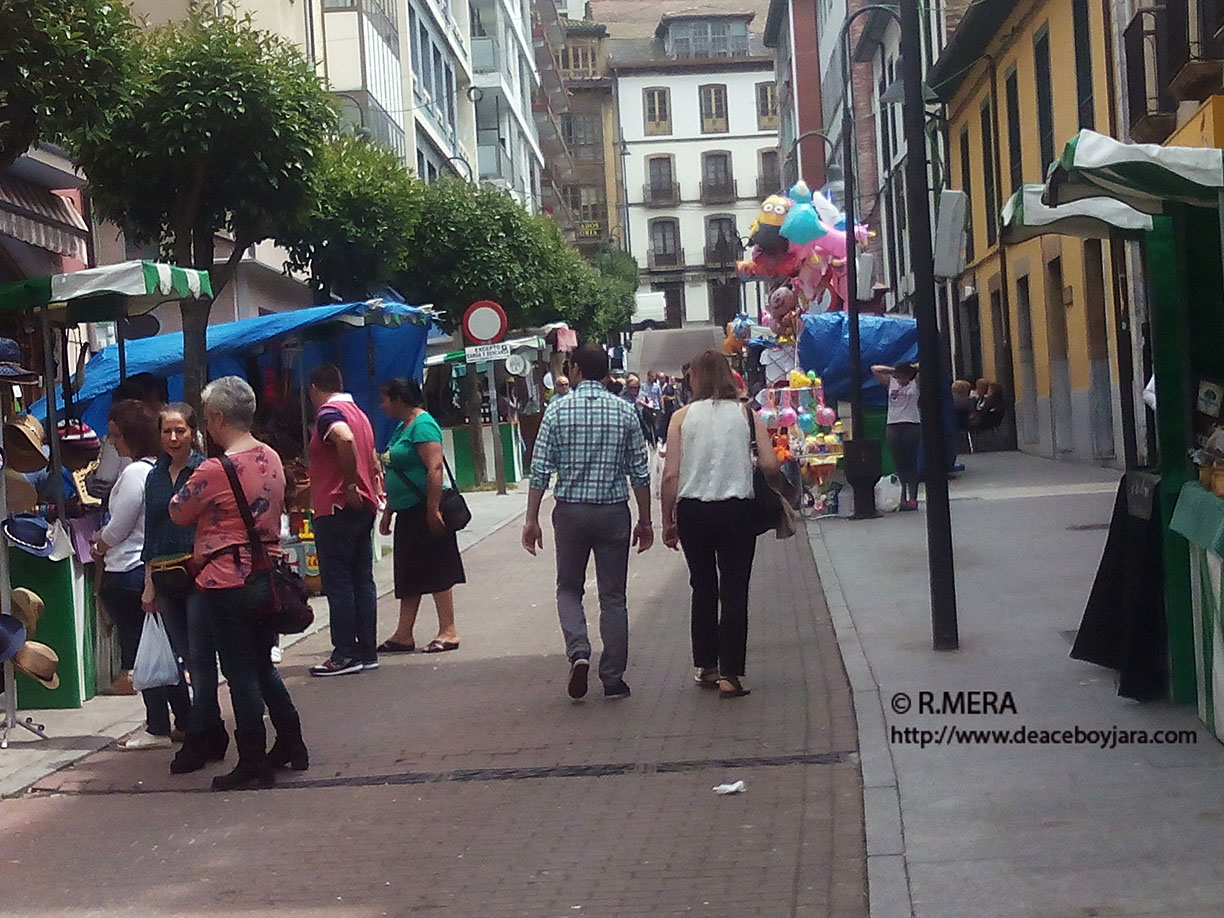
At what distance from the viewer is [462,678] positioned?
392 inches

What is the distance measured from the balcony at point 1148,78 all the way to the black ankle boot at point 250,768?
12.8 m

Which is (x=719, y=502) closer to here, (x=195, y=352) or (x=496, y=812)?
(x=496, y=812)

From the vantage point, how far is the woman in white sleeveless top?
8.61m

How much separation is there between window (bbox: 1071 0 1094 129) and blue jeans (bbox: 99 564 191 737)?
17480 millimetres

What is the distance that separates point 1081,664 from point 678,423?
2.28m

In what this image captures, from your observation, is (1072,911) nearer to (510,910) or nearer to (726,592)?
(510,910)

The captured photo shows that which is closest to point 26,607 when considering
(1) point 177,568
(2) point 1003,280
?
(1) point 177,568

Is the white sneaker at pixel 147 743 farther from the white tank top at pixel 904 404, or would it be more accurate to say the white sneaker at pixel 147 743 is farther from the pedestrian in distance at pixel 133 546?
the white tank top at pixel 904 404

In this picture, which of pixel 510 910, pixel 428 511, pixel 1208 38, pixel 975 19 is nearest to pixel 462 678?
pixel 428 511

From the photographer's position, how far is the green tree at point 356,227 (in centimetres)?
2200

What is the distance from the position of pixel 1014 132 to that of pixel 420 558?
1998 centimetres

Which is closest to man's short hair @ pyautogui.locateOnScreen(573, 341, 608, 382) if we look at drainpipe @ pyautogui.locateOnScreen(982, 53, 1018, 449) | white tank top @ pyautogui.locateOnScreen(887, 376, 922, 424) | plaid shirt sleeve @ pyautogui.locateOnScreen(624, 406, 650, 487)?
plaid shirt sleeve @ pyautogui.locateOnScreen(624, 406, 650, 487)

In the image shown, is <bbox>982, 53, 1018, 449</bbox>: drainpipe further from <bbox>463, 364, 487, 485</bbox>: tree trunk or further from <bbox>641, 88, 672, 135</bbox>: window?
<bbox>641, 88, 672, 135</bbox>: window

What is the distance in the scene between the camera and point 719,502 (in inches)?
338
